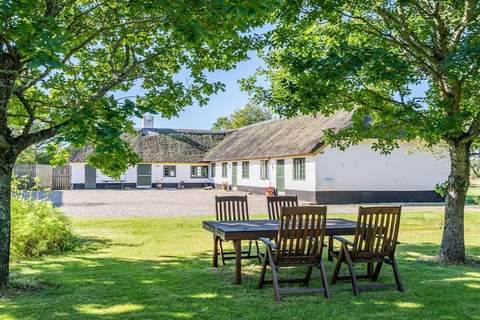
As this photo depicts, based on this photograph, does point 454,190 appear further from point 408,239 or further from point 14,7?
point 14,7

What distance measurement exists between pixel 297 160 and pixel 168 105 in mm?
17946

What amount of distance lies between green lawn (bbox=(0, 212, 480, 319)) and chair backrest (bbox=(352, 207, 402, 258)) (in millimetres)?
543

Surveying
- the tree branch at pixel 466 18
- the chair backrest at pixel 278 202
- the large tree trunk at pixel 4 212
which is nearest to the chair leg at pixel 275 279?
the chair backrest at pixel 278 202

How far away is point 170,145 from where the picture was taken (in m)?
41.3

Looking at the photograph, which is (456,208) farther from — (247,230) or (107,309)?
(107,309)

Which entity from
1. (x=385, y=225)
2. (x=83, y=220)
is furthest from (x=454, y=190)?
(x=83, y=220)

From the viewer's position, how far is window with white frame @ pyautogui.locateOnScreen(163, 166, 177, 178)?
3953 cm

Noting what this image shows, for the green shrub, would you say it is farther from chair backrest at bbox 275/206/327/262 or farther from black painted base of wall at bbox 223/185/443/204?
black painted base of wall at bbox 223/185/443/204

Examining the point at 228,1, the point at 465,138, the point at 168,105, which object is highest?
the point at 228,1

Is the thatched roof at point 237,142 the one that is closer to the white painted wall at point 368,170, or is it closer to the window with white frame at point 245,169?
the window with white frame at point 245,169

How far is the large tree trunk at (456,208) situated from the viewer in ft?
26.3

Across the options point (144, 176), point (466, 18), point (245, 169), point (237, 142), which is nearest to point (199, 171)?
point (144, 176)

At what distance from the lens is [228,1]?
4.20 metres

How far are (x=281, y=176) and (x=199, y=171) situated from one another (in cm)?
1595
